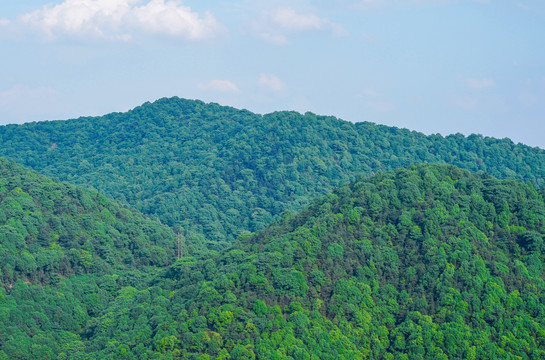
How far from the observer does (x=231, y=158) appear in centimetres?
14038

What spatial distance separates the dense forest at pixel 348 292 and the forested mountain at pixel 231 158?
40.6 metres

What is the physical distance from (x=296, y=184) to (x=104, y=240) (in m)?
44.6

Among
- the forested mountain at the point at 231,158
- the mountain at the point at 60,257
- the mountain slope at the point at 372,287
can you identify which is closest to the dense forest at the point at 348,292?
the mountain slope at the point at 372,287

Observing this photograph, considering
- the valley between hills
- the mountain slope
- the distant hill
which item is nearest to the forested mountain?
the valley between hills

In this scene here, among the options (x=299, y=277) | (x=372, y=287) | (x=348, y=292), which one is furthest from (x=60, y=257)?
(x=372, y=287)

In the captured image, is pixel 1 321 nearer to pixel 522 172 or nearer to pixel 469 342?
pixel 469 342

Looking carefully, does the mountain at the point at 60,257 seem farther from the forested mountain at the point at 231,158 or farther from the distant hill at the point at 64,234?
the forested mountain at the point at 231,158

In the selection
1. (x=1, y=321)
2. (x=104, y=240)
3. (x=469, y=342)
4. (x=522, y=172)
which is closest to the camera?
(x=469, y=342)

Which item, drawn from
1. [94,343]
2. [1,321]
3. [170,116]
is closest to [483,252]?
[94,343]

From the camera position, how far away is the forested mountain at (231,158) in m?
128

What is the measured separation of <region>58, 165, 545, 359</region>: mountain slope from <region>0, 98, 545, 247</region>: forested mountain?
4321 cm

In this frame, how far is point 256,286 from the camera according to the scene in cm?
6844

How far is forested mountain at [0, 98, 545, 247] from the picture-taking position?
127750 millimetres

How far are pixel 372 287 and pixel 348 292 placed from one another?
7.99ft
